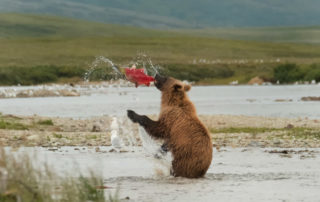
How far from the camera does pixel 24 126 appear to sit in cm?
2262

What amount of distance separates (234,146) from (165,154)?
5815 mm

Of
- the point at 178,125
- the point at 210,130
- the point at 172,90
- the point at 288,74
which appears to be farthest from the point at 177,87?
the point at 288,74

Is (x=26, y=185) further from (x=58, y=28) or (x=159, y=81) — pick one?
(x=58, y=28)

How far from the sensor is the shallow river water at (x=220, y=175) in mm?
11030

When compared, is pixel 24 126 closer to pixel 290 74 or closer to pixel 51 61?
pixel 290 74

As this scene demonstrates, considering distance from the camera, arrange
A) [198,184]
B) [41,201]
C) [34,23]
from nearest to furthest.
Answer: [41,201] < [198,184] < [34,23]

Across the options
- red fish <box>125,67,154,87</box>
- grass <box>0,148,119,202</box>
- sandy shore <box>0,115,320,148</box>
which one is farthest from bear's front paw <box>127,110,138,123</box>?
sandy shore <box>0,115,320,148</box>

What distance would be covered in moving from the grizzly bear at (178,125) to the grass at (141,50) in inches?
2366

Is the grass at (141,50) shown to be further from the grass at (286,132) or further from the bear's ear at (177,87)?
the bear's ear at (177,87)

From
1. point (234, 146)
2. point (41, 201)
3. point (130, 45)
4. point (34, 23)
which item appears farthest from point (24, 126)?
point (34, 23)

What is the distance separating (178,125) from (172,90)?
0.54 metres

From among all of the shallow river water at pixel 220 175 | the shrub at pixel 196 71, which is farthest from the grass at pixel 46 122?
the shrub at pixel 196 71

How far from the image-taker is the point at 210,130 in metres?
22.8

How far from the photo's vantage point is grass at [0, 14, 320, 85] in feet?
267
